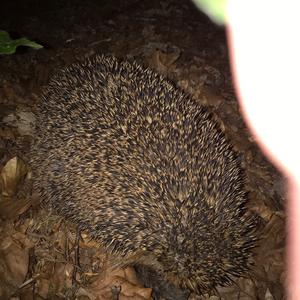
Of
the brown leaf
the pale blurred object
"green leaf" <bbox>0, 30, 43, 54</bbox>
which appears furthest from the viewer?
the pale blurred object

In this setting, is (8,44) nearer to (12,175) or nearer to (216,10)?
(12,175)

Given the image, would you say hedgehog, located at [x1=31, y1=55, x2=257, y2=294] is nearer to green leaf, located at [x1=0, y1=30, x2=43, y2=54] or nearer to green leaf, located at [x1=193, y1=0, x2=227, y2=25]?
green leaf, located at [x1=0, y1=30, x2=43, y2=54]

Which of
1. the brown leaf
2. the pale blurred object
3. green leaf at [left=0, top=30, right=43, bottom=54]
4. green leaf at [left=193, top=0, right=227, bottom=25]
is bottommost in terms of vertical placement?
the brown leaf

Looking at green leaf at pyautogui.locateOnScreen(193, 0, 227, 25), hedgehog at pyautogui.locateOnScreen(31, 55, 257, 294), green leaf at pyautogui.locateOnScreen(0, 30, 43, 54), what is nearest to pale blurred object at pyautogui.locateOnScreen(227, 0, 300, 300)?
green leaf at pyautogui.locateOnScreen(193, 0, 227, 25)

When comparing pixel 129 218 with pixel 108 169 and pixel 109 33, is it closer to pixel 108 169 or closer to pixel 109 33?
pixel 108 169

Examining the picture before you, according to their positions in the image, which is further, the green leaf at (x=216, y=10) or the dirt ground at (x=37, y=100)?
the green leaf at (x=216, y=10)

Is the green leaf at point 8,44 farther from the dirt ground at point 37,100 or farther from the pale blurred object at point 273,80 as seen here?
the pale blurred object at point 273,80

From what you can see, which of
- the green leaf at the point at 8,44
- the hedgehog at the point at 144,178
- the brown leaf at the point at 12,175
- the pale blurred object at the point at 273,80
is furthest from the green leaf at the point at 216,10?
the green leaf at the point at 8,44
